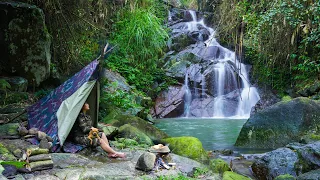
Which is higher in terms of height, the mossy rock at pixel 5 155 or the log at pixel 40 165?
the mossy rock at pixel 5 155

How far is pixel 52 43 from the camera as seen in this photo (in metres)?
9.55

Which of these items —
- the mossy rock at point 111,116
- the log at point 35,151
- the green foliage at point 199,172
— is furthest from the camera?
the mossy rock at point 111,116

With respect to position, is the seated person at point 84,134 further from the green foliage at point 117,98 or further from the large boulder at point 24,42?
the green foliage at point 117,98

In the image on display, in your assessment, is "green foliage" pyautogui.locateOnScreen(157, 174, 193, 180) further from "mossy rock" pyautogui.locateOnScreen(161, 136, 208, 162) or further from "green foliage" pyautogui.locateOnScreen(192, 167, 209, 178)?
"mossy rock" pyautogui.locateOnScreen(161, 136, 208, 162)

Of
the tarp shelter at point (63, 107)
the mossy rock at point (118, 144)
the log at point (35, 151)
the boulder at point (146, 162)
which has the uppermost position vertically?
the tarp shelter at point (63, 107)

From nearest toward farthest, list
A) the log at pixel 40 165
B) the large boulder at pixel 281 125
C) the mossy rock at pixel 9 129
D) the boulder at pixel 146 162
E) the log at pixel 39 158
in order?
1. the log at pixel 40 165
2. the log at pixel 39 158
3. the boulder at pixel 146 162
4. the mossy rock at pixel 9 129
5. the large boulder at pixel 281 125

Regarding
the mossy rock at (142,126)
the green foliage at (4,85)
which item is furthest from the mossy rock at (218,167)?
the green foliage at (4,85)

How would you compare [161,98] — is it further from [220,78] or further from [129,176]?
[129,176]

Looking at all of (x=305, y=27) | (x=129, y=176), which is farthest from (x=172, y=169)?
(x=305, y=27)

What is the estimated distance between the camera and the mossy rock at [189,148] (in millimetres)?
5816

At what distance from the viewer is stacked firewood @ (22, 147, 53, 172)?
416cm

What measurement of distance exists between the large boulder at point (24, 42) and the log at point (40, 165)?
4.47m

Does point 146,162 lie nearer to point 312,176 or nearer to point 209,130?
point 312,176

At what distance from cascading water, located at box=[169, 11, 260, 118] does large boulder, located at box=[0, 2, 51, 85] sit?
724 cm
